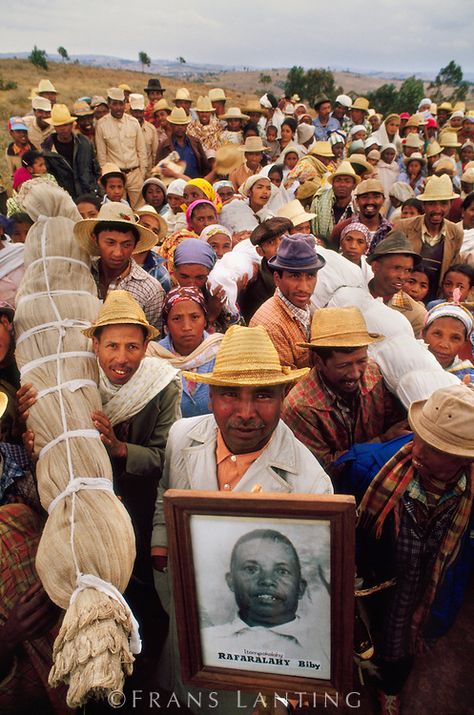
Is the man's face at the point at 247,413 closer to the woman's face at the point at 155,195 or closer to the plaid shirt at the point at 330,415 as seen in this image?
the plaid shirt at the point at 330,415

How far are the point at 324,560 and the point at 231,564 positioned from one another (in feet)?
1.04

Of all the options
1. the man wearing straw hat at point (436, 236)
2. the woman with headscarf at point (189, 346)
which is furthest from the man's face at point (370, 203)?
the woman with headscarf at point (189, 346)

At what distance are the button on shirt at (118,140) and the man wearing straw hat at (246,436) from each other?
778 cm

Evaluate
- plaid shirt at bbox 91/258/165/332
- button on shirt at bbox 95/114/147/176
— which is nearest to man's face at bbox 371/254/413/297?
plaid shirt at bbox 91/258/165/332

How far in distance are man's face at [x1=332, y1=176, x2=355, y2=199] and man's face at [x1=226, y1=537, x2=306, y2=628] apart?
6047 mm

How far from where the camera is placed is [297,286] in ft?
11.9

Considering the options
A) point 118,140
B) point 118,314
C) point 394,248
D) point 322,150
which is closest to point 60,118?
point 118,140

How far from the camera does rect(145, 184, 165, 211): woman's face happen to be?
7.06 metres

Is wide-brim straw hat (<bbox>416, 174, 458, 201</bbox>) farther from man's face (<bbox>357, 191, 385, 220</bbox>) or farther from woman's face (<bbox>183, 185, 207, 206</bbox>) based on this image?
woman's face (<bbox>183, 185, 207, 206</bbox>)

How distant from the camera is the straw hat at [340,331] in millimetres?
2770

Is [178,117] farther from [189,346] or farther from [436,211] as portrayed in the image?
[189,346]

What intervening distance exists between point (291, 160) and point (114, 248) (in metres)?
6.63

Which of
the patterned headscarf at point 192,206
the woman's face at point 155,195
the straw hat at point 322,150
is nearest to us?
the patterned headscarf at point 192,206

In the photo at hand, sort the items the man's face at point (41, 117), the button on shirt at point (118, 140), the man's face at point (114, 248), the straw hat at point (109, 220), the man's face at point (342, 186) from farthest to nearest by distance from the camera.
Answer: the man's face at point (41, 117), the button on shirt at point (118, 140), the man's face at point (342, 186), the man's face at point (114, 248), the straw hat at point (109, 220)
